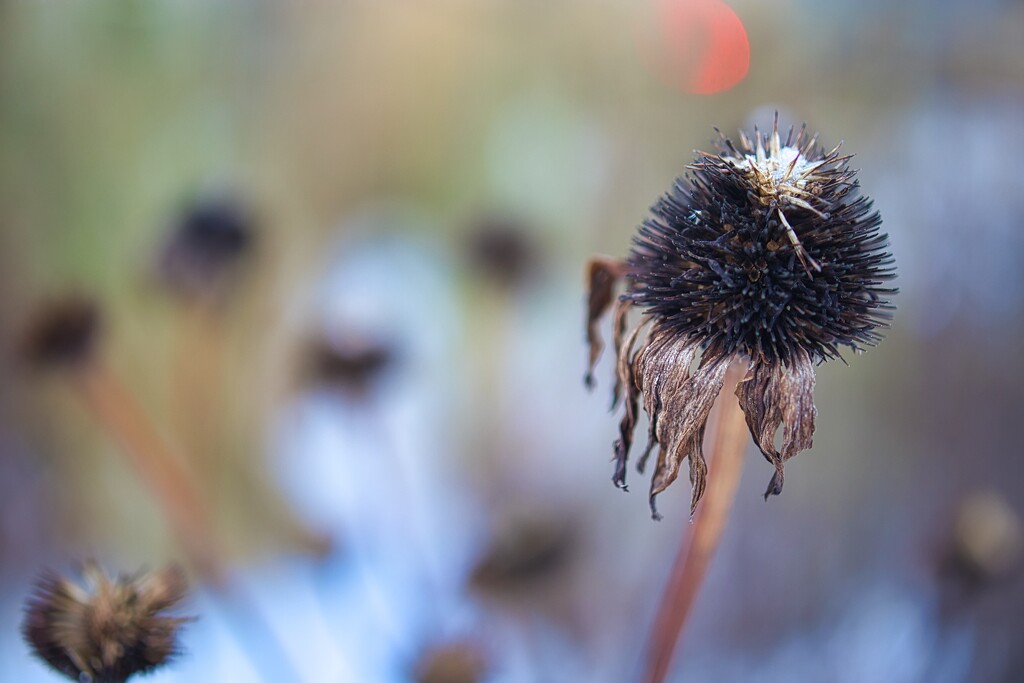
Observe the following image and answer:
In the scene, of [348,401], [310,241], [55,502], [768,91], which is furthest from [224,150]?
[768,91]

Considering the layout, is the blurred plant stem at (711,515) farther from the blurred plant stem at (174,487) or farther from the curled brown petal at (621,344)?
the blurred plant stem at (174,487)

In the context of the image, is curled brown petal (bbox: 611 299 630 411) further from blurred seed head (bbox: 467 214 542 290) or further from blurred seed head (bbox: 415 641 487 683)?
blurred seed head (bbox: 467 214 542 290)

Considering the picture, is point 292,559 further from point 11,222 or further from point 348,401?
point 11,222

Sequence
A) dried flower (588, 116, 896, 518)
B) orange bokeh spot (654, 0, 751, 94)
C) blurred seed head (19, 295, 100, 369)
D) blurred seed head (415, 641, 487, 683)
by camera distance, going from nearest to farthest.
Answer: dried flower (588, 116, 896, 518)
blurred seed head (415, 641, 487, 683)
blurred seed head (19, 295, 100, 369)
orange bokeh spot (654, 0, 751, 94)

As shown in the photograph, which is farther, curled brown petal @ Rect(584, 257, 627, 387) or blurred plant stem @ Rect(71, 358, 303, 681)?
blurred plant stem @ Rect(71, 358, 303, 681)

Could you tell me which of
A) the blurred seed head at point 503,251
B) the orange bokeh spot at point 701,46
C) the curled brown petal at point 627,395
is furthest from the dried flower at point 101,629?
the orange bokeh spot at point 701,46

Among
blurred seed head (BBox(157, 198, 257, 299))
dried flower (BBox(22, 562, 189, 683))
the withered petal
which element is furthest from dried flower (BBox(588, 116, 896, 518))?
blurred seed head (BBox(157, 198, 257, 299))
